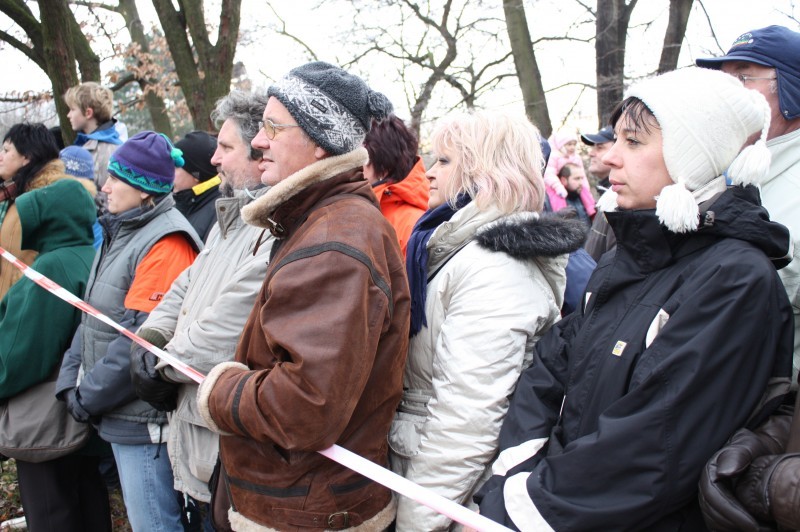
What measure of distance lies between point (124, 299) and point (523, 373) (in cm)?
200

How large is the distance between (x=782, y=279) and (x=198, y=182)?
11.5 feet

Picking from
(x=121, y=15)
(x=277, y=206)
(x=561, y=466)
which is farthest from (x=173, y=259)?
(x=121, y=15)

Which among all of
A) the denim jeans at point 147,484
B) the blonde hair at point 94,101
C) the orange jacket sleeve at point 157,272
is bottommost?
the denim jeans at point 147,484

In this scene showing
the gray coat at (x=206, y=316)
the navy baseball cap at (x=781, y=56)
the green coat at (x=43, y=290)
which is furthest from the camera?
the green coat at (x=43, y=290)

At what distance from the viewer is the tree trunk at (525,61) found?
1208 cm

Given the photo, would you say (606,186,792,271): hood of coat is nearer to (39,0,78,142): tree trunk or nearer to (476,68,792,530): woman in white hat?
(476,68,792,530): woman in white hat

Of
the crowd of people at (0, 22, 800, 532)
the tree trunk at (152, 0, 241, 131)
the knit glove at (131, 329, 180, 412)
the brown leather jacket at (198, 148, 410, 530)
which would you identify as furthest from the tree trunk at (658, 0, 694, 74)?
the knit glove at (131, 329, 180, 412)

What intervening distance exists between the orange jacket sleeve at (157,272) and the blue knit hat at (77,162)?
7.74 feet

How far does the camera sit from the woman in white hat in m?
1.61

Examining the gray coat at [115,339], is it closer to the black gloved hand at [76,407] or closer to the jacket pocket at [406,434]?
the black gloved hand at [76,407]

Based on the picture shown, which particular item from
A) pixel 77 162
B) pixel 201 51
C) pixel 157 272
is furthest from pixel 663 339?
pixel 201 51

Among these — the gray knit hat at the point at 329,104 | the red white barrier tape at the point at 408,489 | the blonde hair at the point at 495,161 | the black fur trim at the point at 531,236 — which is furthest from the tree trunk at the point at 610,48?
the red white barrier tape at the point at 408,489

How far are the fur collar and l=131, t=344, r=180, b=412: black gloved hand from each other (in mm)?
783

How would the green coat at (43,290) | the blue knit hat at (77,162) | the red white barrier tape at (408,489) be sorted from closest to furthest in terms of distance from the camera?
1. the red white barrier tape at (408,489)
2. the green coat at (43,290)
3. the blue knit hat at (77,162)
